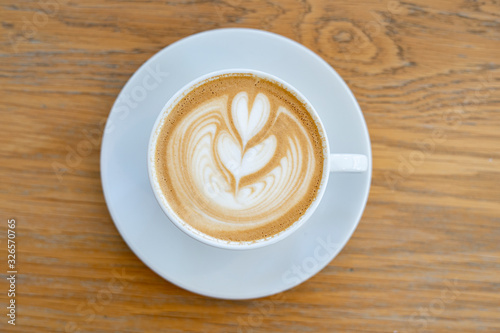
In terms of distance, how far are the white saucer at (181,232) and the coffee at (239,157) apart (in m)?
0.13

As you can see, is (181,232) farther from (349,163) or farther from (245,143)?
(349,163)

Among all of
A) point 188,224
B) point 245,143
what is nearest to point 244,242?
point 188,224

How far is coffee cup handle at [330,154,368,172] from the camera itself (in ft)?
4.33

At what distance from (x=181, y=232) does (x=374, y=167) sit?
86 centimetres

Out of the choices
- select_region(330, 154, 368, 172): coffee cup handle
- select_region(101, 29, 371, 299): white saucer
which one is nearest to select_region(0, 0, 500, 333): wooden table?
select_region(101, 29, 371, 299): white saucer

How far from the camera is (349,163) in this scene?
4.34 ft

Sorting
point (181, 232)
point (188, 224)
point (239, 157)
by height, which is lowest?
point (181, 232)

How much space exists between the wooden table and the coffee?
0.40 metres

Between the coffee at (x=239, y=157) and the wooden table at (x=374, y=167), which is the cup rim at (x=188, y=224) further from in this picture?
the wooden table at (x=374, y=167)

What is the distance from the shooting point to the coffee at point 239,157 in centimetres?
139

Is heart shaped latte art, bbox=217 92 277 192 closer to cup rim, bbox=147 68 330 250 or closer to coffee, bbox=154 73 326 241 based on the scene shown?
coffee, bbox=154 73 326 241

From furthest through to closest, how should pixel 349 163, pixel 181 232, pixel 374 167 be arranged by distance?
pixel 374 167, pixel 181 232, pixel 349 163

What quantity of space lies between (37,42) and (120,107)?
0.57 meters

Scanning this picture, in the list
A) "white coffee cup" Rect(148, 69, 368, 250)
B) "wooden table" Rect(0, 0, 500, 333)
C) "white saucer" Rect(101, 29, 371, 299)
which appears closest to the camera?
→ "white coffee cup" Rect(148, 69, 368, 250)
